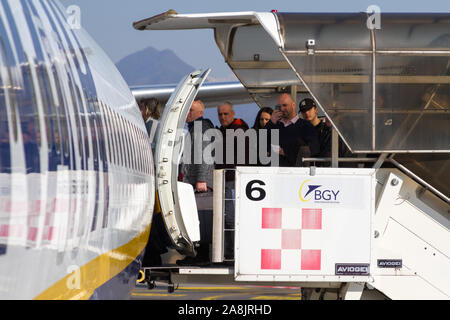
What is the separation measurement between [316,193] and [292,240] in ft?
1.49

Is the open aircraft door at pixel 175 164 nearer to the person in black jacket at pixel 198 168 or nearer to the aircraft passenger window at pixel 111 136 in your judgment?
the person in black jacket at pixel 198 168

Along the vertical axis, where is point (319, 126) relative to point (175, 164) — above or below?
above

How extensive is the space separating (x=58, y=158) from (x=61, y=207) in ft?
0.59

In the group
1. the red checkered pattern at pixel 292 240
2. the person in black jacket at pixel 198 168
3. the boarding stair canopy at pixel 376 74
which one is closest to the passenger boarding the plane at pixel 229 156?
the person in black jacket at pixel 198 168

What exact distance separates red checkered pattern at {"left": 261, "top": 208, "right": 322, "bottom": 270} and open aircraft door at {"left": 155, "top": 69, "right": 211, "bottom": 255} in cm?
70

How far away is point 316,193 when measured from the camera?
22.5ft

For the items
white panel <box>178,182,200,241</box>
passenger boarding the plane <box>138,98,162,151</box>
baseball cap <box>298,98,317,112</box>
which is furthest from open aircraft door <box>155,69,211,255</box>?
baseball cap <box>298,98,317,112</box>

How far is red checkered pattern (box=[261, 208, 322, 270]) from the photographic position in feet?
22.2

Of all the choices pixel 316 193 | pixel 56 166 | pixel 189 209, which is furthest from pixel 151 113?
pixel 56 166

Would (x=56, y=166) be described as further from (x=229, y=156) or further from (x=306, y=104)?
(x=306, y=104)

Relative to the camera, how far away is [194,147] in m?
7.58

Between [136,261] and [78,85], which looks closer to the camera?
[78,85]
